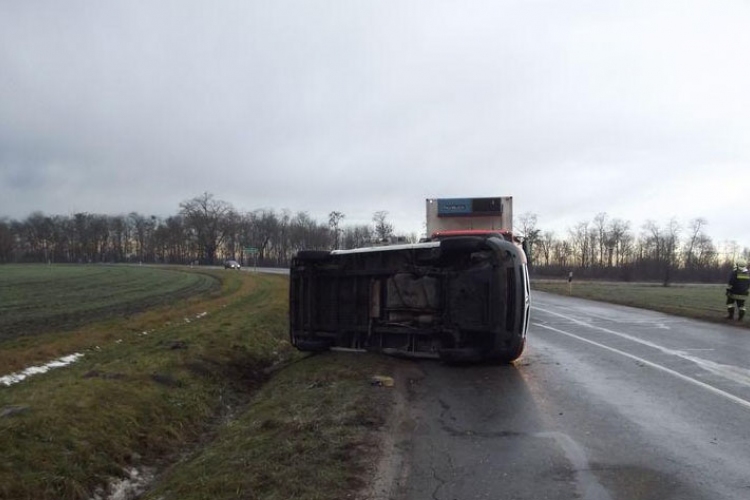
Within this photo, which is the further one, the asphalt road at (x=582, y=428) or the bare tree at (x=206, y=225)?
the bare tree at (x=206, y=225)

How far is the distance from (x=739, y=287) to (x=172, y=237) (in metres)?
122

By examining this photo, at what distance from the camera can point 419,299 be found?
816 cm

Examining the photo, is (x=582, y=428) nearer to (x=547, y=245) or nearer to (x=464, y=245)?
(x=464, y=245)

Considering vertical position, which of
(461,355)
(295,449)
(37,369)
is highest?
(461,355)

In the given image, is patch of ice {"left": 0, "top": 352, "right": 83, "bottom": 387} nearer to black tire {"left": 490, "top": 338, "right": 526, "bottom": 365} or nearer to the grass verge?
the grass verge

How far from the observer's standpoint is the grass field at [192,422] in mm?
4457

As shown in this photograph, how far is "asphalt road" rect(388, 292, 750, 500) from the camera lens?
3.96 meters

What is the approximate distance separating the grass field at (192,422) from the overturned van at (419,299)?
558mm

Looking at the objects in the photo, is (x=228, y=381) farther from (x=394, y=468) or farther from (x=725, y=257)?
(x=725, y=257)

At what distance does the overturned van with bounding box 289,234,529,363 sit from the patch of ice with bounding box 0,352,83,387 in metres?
4.34

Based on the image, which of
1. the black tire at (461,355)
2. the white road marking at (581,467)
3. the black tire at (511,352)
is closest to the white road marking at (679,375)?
the black tire at (511,352)

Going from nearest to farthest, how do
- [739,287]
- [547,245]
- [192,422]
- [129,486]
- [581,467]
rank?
[581,467] < [129,486] < [192,422] < [739,287] < [547,245]

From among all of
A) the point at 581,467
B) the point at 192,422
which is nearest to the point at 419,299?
the point at 192,422

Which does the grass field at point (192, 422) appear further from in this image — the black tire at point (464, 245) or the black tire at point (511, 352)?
Answer: the black tire at point (464, 245)
